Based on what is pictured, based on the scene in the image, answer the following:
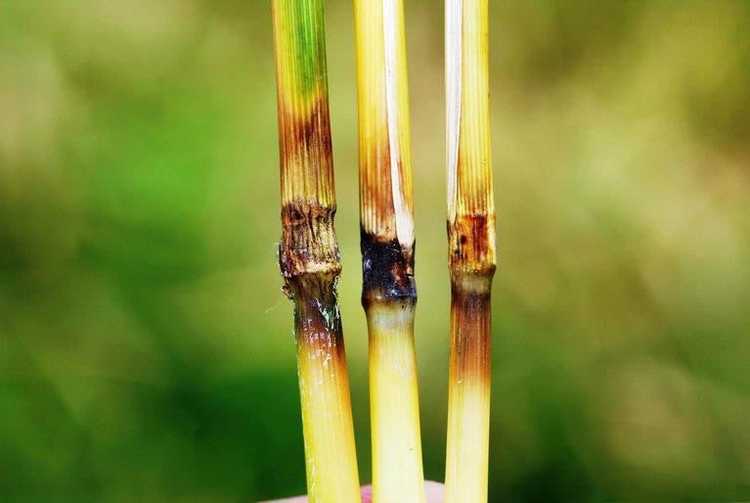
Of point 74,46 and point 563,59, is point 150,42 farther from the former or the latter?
point 563,59

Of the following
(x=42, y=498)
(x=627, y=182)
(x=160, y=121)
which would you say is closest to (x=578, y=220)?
(x=627, y=182)

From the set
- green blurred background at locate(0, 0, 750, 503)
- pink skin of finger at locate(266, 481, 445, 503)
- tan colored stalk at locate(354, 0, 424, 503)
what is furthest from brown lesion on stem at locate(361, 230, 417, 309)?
green blurred background at locate(0, 0, 750, 503)

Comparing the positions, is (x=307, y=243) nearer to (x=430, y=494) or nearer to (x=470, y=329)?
(x=470, y=329)

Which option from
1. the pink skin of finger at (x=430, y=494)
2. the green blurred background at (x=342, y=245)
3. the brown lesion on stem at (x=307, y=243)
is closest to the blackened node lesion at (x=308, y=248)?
the brown lesion on stem at (x=307, y=243)

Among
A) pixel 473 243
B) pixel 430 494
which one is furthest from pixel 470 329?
pixel 430 494

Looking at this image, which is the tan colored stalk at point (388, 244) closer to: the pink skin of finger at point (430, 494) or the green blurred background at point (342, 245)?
the pink skin of finger at point (430, 494)
